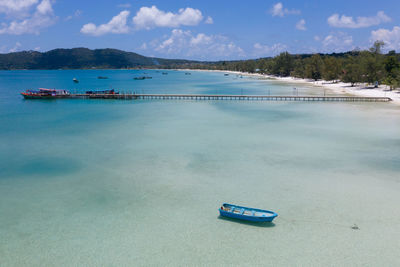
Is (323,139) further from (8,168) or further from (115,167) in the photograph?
(8,168)

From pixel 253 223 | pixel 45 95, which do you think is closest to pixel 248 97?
pixel 45 95

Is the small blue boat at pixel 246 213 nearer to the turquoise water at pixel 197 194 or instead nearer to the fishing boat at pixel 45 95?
the turquoise water at pixel 197 194

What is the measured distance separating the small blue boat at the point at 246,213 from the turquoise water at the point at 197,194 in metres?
0.39

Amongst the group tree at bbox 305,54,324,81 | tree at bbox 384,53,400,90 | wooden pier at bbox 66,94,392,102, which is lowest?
wooden pier at bbox 66,94,392,102

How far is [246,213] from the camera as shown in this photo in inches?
592

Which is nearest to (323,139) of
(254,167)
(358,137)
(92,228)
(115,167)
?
(358,137)

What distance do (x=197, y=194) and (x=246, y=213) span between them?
384 cm

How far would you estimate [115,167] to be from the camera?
22.3m

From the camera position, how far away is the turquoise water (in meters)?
13.0

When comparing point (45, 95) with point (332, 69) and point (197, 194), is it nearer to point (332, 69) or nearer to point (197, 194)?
point (197, 194)

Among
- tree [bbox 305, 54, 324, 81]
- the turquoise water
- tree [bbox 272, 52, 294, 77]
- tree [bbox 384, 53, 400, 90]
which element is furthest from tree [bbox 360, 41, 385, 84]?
tree [bbox 272, 52, 294, 77]

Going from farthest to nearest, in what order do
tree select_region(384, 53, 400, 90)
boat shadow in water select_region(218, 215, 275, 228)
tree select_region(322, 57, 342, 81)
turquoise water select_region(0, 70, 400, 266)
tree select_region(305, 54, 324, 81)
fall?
tree select_region(305, 54, 324, 81) → tree select_region(322, 57, 342, 81) → tree select_region(384, 53, 400, 90) → boat shadow in water select_region(218, 215, 275, 228) → turquoise water select_region(0, 70, 400, 266)

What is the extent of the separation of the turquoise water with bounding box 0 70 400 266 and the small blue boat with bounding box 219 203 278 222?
15.5 inches

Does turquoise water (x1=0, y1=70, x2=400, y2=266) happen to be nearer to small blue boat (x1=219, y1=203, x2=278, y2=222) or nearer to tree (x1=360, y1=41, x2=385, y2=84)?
small blue boat (x1=219, y1=203, x2=278, y2=222)
